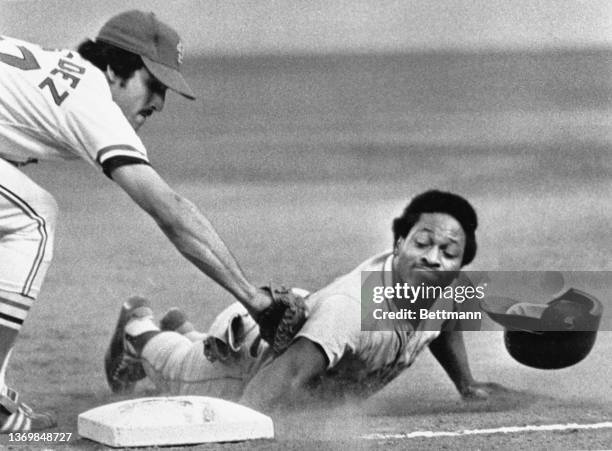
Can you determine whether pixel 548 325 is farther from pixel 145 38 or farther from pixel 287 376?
pixel 145 38

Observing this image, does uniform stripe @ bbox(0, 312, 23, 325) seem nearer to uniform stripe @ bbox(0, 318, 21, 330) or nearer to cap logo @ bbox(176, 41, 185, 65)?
uniform stripe @ bbox(0, 318, 21, 330)

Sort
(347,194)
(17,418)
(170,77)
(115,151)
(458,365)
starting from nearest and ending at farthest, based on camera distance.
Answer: (115,151) < (17,418) < (170,77) < (347,194) < (458,365)

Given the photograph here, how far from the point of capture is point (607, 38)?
18.8ft

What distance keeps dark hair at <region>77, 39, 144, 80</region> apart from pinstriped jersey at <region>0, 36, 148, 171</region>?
0.09 m

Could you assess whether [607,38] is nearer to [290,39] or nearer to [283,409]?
[290,39]

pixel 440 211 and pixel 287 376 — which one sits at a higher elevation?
pixel 440 211

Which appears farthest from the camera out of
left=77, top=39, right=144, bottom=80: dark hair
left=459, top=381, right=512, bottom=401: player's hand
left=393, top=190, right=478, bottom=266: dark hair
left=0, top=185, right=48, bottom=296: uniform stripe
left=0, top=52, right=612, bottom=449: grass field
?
left=459, top=381, right=512, bottom=401: player's hand

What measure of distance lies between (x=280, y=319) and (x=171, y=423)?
22.2 inches

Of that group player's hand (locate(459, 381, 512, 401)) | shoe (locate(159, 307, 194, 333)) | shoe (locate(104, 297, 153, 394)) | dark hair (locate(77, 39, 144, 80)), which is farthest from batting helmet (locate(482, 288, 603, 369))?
dark hair (locate(77, 39, 144, 80))

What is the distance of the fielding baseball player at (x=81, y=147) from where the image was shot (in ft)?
17.1

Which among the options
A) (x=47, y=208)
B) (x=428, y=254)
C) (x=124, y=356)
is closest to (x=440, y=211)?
(x=428, y=254)

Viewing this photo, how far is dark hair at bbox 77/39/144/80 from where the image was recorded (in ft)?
17.7

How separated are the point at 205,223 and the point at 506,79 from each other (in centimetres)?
132

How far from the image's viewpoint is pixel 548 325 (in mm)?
5676
